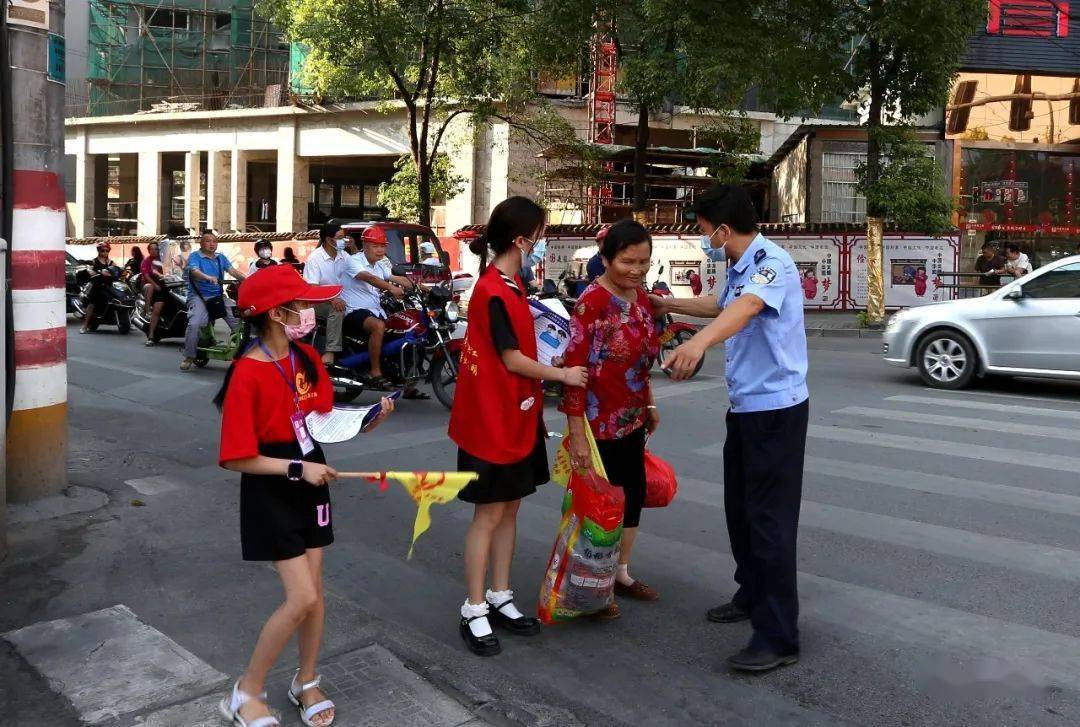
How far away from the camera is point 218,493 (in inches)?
280

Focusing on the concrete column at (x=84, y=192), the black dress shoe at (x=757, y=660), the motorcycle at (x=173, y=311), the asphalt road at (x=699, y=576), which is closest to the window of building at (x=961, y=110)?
the asphalt road at (x=699, y=576)

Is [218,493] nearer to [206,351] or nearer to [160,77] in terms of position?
[206,351]

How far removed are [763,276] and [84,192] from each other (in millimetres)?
41872

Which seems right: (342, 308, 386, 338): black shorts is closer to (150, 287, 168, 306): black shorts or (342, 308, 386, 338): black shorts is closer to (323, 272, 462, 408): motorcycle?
(323, 272, 462, 408): motorcycle

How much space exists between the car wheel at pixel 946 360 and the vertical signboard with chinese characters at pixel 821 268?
10.2 m

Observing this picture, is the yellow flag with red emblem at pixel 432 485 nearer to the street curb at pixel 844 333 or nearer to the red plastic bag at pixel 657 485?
the red plastic bag at pixel 657 485

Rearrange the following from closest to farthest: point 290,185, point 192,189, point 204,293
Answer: point 204,293 < point 290,185 < point 192,189

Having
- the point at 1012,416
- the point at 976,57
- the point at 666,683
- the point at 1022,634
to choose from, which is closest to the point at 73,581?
the point at 666,683

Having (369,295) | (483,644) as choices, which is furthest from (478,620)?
(369,295)

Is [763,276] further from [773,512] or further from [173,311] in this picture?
[173,311]

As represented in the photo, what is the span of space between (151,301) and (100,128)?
1087 inches

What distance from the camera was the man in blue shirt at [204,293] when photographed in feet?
43.3

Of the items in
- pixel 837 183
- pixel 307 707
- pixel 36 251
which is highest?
pixel 837 183

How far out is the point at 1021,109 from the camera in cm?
2584
